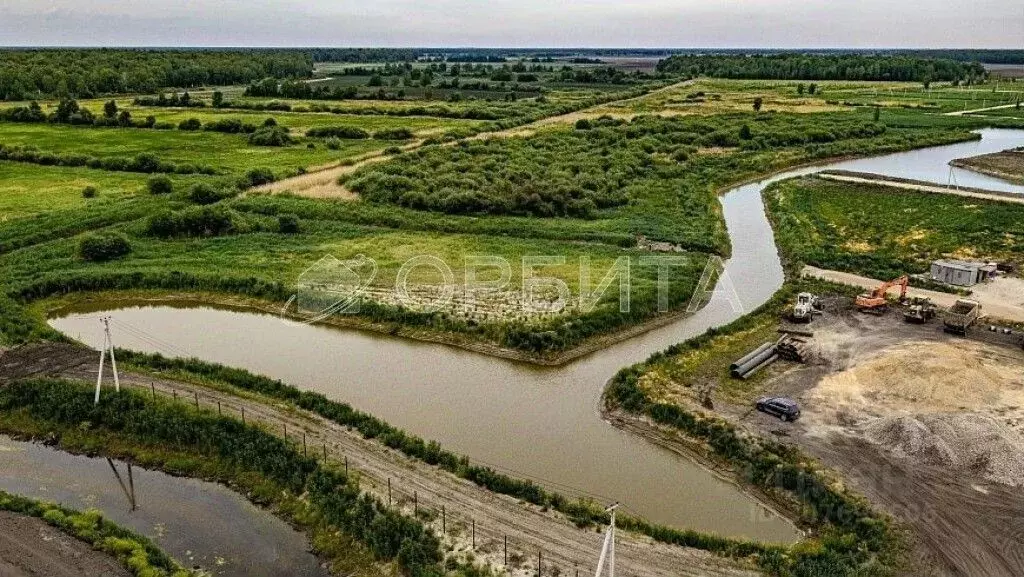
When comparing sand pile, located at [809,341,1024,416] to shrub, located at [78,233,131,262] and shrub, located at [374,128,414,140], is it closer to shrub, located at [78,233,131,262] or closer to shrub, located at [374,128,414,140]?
shrub, located at [78,233,131,262]

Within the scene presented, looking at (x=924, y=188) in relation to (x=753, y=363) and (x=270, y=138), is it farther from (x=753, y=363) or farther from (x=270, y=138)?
(x=270, y=138)

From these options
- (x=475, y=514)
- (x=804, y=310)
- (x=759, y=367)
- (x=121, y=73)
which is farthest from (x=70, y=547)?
(x=121, y=73)

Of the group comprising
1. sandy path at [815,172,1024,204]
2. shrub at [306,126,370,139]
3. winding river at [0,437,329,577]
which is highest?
shrub at [306,126,370,139]

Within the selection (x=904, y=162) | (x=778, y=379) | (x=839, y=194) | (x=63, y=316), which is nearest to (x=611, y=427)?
(x=778, y=379)

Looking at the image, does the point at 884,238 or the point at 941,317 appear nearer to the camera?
the point at 941,317

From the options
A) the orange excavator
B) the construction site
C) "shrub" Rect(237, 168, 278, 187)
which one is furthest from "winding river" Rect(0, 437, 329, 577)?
"shrub" Rect(237, 168, 278, 187)

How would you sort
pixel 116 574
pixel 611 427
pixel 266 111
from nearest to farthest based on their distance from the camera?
pixel 116 574, pixel 611 427, pixel 266 111

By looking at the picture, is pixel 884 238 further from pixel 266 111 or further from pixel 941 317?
pixel 266 111

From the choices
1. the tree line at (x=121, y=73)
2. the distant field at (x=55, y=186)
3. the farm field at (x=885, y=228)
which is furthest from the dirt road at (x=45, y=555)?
the tree line at (x=121, y=73)
